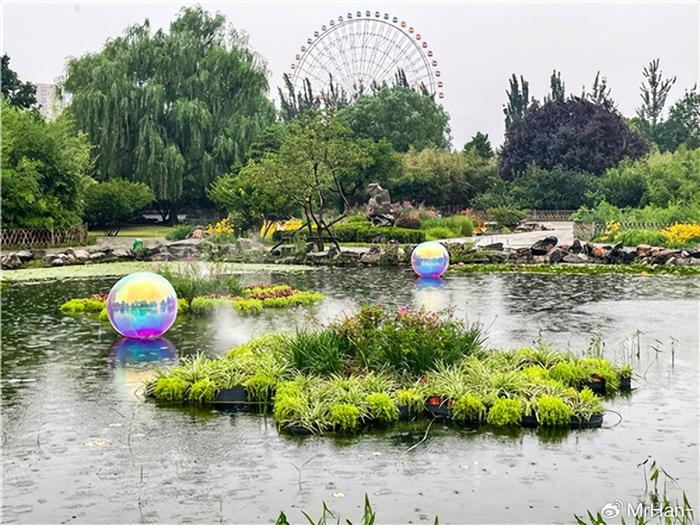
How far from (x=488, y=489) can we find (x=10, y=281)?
17410 mm

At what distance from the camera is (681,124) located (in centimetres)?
7525

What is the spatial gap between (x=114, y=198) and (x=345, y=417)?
31108 millimetres

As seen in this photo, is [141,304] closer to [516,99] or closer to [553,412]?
[553,412]

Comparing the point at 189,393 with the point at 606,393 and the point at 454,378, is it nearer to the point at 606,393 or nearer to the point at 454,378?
the point at 454,378

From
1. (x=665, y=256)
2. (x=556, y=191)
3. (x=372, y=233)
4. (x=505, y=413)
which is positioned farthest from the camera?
(x=556, y=191)

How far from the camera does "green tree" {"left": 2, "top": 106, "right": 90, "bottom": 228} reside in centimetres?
3042

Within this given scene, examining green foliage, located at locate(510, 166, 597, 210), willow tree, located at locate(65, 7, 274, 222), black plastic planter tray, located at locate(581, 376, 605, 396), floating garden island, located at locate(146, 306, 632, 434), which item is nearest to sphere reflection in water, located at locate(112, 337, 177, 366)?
floating garden island, located at locate(146, 306, 632, 434)

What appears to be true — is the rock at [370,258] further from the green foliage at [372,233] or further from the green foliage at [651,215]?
the green foliage at [651,215]

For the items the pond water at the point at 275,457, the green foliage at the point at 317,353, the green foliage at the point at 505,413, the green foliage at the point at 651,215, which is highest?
the green foliage at the point at 651,215

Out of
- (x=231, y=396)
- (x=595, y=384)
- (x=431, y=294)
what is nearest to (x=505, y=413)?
(x=595, y=384)

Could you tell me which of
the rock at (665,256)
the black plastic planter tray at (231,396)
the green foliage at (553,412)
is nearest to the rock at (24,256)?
the rock at (665,256)

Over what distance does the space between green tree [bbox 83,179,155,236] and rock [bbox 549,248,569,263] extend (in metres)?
18.5

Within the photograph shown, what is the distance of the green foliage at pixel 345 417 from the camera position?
319 inches

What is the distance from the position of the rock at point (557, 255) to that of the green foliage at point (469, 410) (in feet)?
58.2
